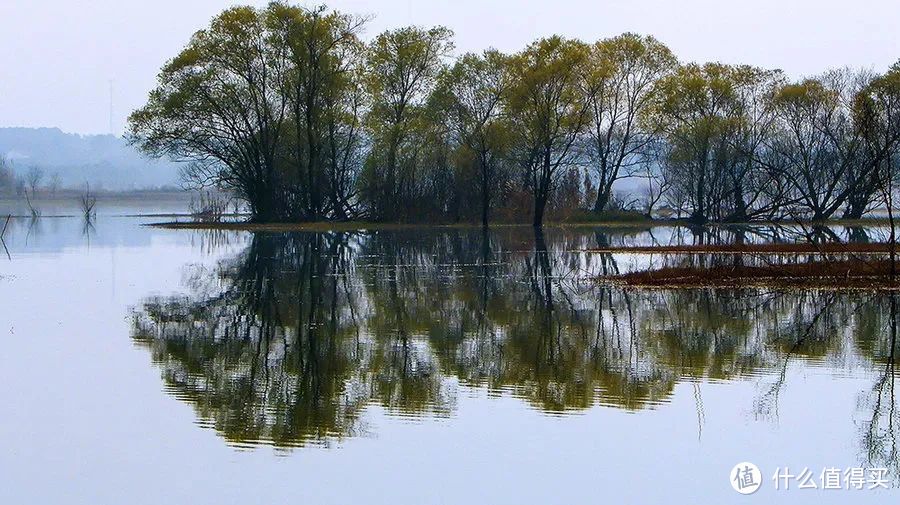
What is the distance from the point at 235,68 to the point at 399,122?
9816 millimetres

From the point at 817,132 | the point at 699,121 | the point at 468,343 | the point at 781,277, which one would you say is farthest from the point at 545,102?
the point at 468,343

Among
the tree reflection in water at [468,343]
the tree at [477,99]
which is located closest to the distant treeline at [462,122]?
the tree at [477,99]

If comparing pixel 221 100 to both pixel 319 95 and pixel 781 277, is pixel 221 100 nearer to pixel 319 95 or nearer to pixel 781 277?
pixel 319 95

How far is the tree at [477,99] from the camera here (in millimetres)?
66938

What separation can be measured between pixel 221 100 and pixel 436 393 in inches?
2023

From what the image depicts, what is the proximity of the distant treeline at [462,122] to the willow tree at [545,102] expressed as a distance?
0.10m

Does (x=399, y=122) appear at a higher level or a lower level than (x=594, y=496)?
higher

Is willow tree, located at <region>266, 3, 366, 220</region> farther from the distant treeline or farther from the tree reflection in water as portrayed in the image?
the tree reflection in water

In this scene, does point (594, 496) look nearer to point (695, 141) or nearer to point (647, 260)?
point (647, 260)

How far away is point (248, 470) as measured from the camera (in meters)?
10.7

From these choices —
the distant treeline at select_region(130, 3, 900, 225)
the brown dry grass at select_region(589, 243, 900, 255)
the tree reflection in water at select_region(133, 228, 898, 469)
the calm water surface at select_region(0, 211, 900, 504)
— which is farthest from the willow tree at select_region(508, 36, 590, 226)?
the calm water surface at select_region(0, 211, 900, 504)

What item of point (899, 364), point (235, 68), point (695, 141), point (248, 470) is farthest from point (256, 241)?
point (248, 470)

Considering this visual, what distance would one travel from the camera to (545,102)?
65188 mm

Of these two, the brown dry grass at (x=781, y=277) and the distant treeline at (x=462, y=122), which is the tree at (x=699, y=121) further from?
the brown dry grass at (x=781, y=277)
